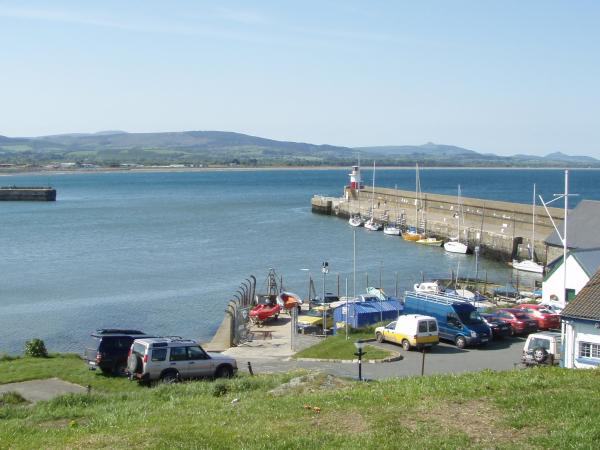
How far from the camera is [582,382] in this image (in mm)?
12508

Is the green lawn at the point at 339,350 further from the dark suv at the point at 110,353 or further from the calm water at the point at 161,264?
the calm water at the point at 161,264

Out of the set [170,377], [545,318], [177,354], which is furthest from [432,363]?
[170,377]

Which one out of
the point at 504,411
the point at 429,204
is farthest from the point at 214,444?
the point at 429,204

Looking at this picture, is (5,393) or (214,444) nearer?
(214,444)

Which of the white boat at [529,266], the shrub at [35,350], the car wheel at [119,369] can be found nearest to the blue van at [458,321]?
the car wheel at [119,369]

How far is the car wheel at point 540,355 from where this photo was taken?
1928cm

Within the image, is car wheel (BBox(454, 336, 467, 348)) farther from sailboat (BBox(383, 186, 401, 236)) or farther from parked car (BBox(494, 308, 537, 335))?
sailboat (BBox(383, 186, 401, 236))

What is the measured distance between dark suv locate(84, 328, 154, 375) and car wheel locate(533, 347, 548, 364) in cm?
1007

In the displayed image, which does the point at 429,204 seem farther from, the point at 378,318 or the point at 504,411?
the point at 504,411

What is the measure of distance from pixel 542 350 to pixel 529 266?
3174 cm

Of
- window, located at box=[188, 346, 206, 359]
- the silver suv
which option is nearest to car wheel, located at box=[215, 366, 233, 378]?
the silver suv

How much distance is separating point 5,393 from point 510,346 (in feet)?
46.0

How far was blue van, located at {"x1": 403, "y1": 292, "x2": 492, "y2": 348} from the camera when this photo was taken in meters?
22.6

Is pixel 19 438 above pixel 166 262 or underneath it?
above
